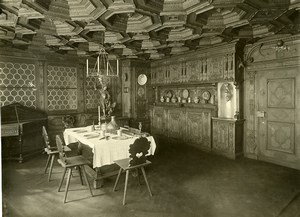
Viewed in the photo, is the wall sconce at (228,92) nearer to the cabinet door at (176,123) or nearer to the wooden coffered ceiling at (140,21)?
the wooden coffered ceiling at (140,21)

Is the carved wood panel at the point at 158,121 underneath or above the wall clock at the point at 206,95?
underneath

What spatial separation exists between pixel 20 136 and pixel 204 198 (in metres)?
4.84

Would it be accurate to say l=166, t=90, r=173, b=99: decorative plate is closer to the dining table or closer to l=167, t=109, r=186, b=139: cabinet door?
l=167, t=109, r=186, b=139: cabinet door


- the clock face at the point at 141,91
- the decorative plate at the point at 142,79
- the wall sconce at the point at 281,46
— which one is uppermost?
the wall sconce at the point at 281,46

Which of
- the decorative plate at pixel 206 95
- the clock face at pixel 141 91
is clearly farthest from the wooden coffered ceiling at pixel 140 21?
the clock face at pixel 141 91

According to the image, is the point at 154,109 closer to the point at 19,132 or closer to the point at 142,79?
the point at 142,79

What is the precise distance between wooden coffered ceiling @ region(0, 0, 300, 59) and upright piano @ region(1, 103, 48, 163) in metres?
1.86

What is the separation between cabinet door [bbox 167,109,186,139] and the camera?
7.61 meters

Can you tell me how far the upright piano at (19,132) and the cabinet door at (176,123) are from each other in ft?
13.9

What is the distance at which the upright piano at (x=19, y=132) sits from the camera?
5.71 metres

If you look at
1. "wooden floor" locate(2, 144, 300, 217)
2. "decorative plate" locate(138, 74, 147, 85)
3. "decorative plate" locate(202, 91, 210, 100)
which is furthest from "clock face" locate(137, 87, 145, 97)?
"wooden floor" locate(2, 144, 300, 217)

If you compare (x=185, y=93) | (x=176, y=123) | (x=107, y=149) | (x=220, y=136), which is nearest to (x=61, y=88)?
(x=176, y=123)

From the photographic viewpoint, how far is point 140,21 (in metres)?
4.82

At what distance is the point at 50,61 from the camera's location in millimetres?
7383
